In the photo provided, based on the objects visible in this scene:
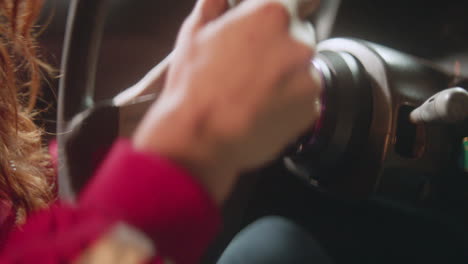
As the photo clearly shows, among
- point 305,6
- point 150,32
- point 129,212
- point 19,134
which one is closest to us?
point 129,212

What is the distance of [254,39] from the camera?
0.28 meters

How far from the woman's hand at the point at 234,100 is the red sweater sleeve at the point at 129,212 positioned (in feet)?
0.05

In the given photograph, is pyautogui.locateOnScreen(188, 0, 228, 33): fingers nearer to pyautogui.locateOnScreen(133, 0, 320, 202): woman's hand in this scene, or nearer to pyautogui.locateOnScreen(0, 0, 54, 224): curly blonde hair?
pyautogui.locateOnScreen(133, 0, 320, 202): woman's hand

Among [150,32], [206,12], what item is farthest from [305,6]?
[150,32]

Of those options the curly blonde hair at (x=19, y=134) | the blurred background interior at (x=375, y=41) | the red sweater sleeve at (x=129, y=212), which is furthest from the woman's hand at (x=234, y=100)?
the blurred background interior at (x=375, y=41)

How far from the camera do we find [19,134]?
0.70 meters

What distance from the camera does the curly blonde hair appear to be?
587 millimetres

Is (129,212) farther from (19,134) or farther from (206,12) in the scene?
(19,134)

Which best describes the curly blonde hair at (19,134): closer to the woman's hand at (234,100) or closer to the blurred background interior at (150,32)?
the blurred background interior at (150,32)

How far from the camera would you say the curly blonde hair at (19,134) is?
59cm

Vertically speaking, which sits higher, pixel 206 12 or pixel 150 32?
pixel 206 12

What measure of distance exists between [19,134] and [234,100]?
57 centimetres

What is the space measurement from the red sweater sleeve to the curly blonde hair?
0.38m

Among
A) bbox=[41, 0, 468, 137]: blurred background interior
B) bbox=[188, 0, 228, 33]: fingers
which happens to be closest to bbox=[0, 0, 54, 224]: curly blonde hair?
bbox=[41, 0, 468, 137]: blurred background interior
